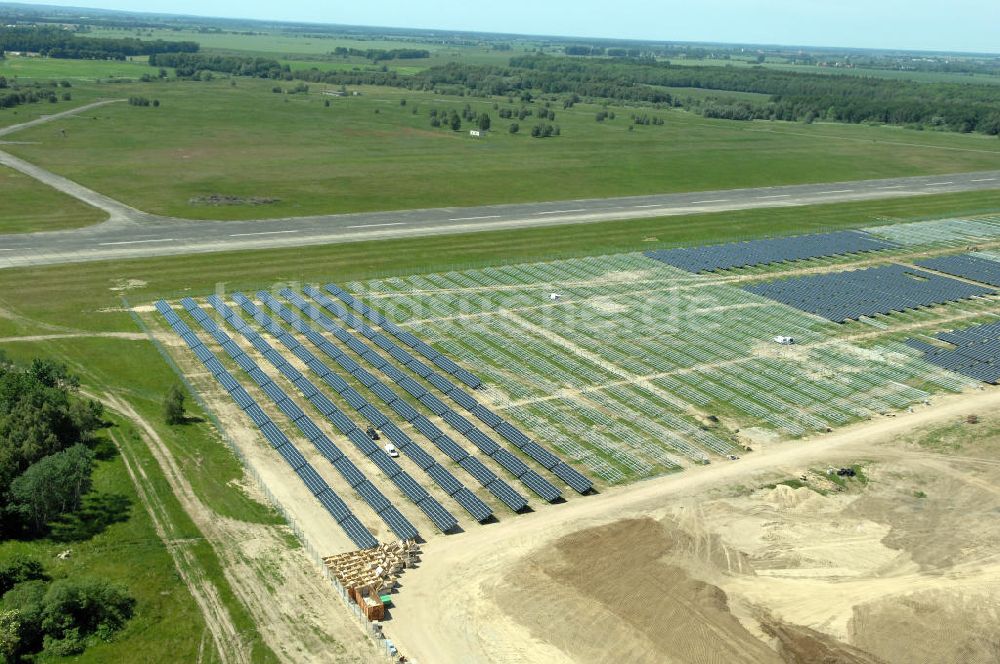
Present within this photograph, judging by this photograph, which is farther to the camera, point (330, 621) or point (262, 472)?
point (262, 472)

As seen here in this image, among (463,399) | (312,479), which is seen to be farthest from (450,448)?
(312,479)

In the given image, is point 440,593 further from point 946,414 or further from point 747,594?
point 946,414

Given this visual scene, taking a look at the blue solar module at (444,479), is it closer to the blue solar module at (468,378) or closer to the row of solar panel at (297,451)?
the row of solar panel at (297,451)

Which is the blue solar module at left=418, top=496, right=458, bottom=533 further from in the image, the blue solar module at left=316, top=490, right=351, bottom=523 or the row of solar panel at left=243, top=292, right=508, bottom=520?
the blue solar module at left=316, top=490, right=351, bottom=523

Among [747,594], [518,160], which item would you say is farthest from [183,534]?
[518,160]

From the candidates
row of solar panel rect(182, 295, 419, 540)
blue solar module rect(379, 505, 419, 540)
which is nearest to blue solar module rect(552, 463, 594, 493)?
blue solar module rect(379, 505, 419, 540)

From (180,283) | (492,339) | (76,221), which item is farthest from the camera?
(76,221)
